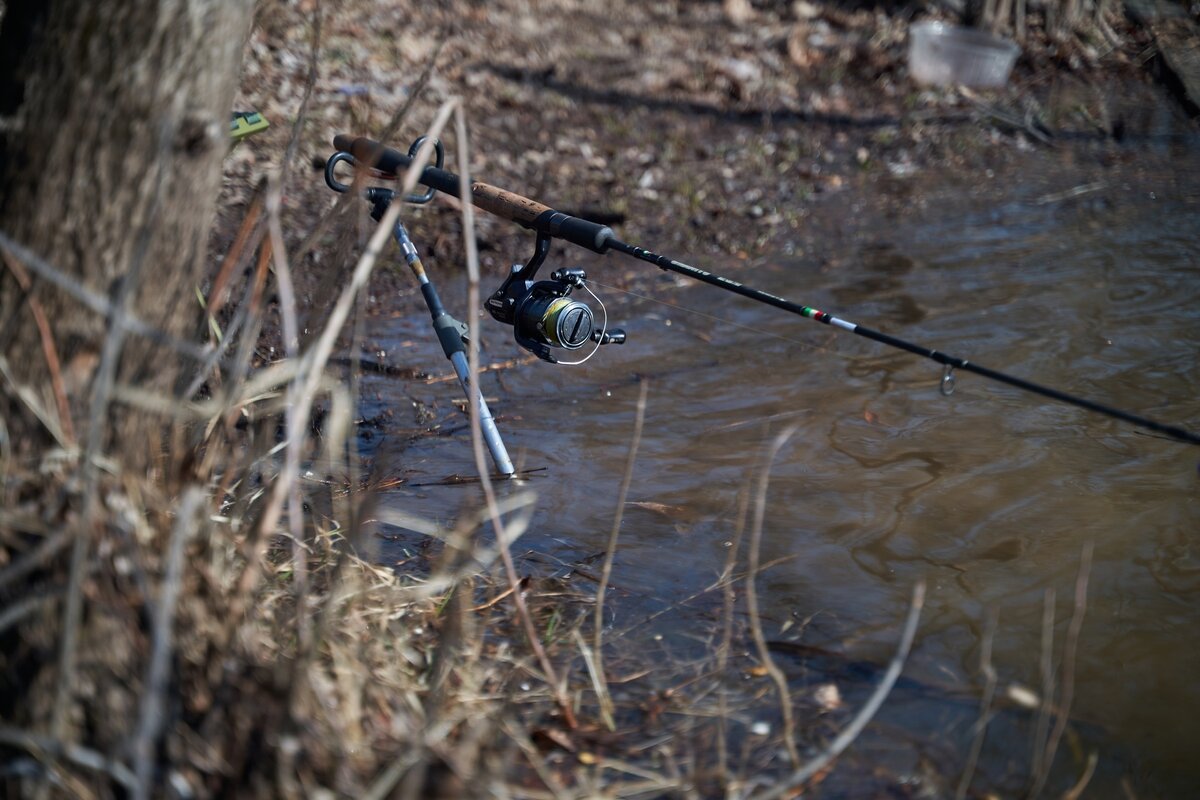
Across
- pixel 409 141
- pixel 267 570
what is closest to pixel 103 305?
pixel 267 570

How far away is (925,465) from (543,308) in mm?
1703

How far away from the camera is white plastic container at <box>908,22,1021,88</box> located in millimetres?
9297

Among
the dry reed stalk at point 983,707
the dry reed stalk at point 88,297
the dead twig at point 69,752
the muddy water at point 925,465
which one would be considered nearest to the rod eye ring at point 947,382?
the muddy water at point 925,465

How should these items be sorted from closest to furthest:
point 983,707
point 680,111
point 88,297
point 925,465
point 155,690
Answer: point 155,690 → point 88,297 → point 983,707 → point 925,465 → point 680,111

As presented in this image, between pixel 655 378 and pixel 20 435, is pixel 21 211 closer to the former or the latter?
pixel 20 435

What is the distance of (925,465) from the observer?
4.43 m

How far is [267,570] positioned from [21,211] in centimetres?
97

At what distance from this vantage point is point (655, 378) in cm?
523

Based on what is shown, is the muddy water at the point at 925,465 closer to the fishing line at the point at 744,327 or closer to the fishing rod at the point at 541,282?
the fishing line at the point at 744,327

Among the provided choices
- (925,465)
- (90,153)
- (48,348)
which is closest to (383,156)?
(90,153)

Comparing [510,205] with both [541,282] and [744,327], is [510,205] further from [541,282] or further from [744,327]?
[744,327]

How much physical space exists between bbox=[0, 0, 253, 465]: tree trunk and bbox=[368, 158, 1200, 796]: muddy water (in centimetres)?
147

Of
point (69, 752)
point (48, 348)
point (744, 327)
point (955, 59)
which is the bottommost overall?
point (69, 752)

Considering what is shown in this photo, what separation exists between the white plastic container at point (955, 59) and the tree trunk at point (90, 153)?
8.11m
